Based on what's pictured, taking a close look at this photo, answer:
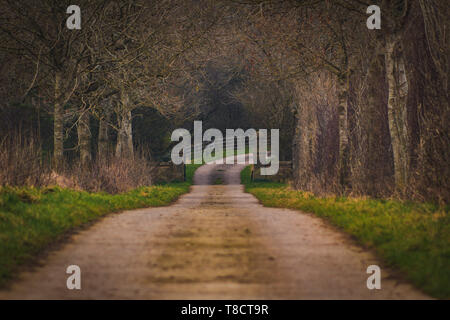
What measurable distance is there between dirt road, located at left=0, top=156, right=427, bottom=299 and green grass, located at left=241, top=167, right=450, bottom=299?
0.91 ft

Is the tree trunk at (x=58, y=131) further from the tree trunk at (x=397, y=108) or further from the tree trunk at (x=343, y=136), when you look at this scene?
the tree trunk at (x=397, y=108)

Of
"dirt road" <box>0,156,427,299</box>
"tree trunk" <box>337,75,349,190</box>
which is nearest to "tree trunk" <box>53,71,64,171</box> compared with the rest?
"dirt road" <box>0,156,427,299</box>

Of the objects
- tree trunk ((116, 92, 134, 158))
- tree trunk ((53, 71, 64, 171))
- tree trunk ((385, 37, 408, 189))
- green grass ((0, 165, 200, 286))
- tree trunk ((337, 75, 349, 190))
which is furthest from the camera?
tree trunk ((116, 92, 134, 158))

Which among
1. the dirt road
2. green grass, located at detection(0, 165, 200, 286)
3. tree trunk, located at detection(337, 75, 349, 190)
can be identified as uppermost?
tree trunk, located at detection(337, 75, 349, 190)

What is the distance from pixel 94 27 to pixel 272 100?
22.9 meters

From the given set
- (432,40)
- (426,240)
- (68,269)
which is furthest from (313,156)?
(68,269)

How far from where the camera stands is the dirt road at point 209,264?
704cm

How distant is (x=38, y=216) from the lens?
11.7 metres

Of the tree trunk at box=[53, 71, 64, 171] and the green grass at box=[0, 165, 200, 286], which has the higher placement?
the tree trunk at box=[53, 71, 64, 171]

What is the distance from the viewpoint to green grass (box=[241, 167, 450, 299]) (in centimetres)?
775

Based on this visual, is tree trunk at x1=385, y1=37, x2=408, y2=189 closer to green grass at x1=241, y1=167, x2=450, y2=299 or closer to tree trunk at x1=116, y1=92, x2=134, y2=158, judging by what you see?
green grass at x1=241, y1=167, x2=450, y2=299

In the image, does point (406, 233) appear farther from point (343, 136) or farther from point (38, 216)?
point (343, 136)

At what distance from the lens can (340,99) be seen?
19766mm
